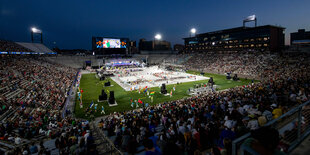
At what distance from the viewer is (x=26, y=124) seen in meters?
12.8

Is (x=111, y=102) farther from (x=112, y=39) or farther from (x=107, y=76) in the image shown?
(x=112, y=39)

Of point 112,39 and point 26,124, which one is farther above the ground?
point 112,39

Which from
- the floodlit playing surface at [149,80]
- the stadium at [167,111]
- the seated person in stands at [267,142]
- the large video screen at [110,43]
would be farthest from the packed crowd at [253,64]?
the large video screen at [110,43]

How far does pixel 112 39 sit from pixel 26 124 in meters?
71.7

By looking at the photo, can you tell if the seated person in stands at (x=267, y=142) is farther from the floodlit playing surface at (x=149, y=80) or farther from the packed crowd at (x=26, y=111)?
the floodlit playing surface at (x=149, y=80)

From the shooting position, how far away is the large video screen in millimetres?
76606

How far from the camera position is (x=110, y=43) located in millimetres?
79562

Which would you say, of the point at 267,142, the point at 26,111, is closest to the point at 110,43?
the point at 26,111

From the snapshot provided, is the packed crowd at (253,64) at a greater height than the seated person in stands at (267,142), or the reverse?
the packed crowd at (253,64)

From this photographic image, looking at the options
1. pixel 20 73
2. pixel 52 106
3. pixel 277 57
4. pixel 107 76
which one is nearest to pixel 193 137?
pixel 52 106

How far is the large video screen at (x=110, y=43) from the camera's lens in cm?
7661

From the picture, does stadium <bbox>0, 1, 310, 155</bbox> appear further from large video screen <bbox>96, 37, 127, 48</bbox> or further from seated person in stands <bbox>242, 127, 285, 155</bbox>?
large video screen <bbox>96, 37, 127, 48</bbox>

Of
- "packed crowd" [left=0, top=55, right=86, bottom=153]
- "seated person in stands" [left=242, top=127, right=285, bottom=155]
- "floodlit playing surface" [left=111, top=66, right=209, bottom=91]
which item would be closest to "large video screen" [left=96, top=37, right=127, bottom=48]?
"floodlit playing surface" [left=111, top=66, right=209, bottom=91]

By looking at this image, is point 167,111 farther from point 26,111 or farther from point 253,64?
point 253,64
